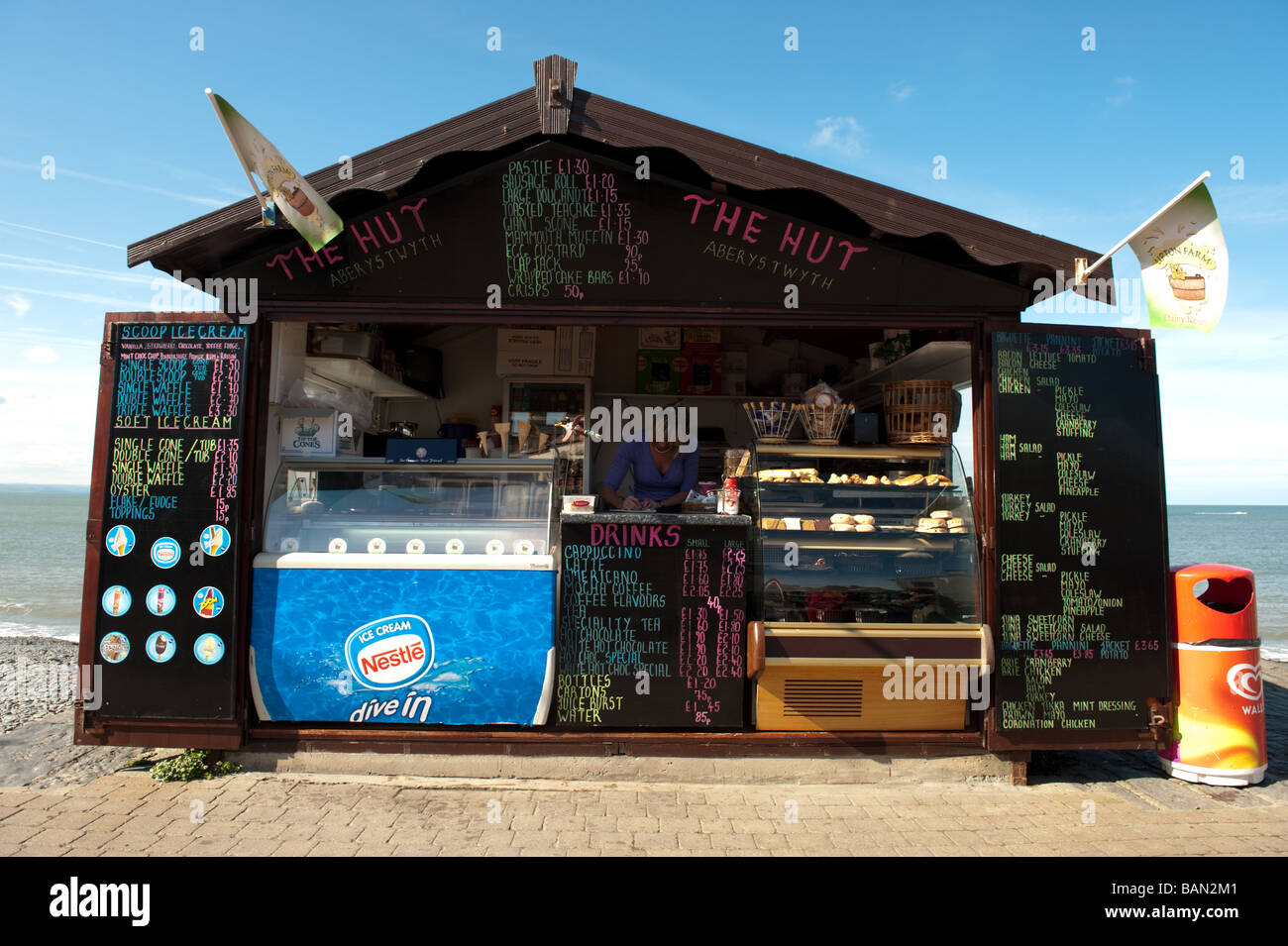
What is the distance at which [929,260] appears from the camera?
14.0ft

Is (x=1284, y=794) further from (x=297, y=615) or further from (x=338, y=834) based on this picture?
(x=297, y=615)

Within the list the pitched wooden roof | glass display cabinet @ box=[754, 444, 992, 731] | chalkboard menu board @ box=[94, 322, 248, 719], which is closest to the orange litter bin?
glass display cabinet @ box=[754, 444, 992, 731]

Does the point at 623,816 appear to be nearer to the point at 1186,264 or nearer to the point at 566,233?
the point at 566,233

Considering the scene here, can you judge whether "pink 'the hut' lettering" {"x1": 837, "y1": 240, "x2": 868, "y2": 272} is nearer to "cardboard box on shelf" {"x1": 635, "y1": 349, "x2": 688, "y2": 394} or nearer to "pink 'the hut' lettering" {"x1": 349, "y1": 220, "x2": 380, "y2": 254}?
"pink 'the hut' lettering" {"x1": 349, "y1": 220, "x2": 380, "y2": 254}

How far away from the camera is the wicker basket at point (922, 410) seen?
459 cm

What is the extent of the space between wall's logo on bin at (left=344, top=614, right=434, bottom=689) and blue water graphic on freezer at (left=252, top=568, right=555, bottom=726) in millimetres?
37

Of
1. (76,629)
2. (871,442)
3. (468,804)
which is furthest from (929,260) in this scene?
(76,629)

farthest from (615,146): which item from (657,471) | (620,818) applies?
(620,818)

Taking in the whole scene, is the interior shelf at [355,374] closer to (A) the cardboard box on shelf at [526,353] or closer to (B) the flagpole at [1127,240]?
(A) the cardboard box on shelf at [526,353]

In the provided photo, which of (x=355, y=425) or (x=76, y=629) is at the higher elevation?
(x=355, y=425)

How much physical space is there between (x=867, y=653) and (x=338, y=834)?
2.98m

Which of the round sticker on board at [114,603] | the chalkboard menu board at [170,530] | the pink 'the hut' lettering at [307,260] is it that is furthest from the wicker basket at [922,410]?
the round sticker on board at [114,603]

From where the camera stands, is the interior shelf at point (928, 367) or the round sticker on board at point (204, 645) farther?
the interior shelf at point (928, 367)

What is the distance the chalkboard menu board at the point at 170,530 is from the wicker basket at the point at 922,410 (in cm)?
404
